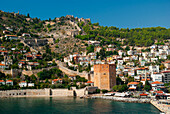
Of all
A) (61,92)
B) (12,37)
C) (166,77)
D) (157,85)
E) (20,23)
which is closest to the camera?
(61,92)

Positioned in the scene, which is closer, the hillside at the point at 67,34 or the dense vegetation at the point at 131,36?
the hillside at the point at 67,34

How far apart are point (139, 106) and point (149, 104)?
2.01m

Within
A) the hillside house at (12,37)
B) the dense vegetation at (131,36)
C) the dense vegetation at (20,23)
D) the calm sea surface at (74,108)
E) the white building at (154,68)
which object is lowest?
the calm sea surface at (74,108)

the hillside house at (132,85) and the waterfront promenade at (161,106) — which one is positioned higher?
the hillside house at (132,85)

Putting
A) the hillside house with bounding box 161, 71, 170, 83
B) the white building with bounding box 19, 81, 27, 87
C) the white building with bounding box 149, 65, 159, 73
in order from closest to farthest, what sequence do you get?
1. the white building with bounding box 19, 81, 27, 87
2. the hillside house with bounding box 161, 71, 170, 83
3. the white building with bounding box 149, 65, 159, 73

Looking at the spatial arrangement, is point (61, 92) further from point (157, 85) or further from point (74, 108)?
point (157, 85)

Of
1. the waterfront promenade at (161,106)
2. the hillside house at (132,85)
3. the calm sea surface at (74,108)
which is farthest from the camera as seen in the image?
the hillside house at (132,85)

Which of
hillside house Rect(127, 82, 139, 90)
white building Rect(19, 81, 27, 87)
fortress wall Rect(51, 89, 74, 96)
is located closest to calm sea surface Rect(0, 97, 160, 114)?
fortress wall Rect(51, 89, 74, 96)

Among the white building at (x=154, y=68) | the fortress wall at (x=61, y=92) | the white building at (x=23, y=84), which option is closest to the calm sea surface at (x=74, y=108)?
A: the fortress wall at (x=61, y=92)

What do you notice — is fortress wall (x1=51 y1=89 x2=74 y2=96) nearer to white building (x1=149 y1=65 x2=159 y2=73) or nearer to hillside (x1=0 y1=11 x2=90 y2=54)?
white building (x1=149 y1=65 x2=159 y2=73)

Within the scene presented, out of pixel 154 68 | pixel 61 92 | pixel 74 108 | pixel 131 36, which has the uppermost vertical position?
pixel 131 36

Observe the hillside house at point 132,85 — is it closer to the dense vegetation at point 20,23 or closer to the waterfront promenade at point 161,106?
the waterfront promenade at point 161,106

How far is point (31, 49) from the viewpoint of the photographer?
2386 inches

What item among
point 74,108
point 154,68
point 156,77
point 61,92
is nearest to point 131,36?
point 154,68
